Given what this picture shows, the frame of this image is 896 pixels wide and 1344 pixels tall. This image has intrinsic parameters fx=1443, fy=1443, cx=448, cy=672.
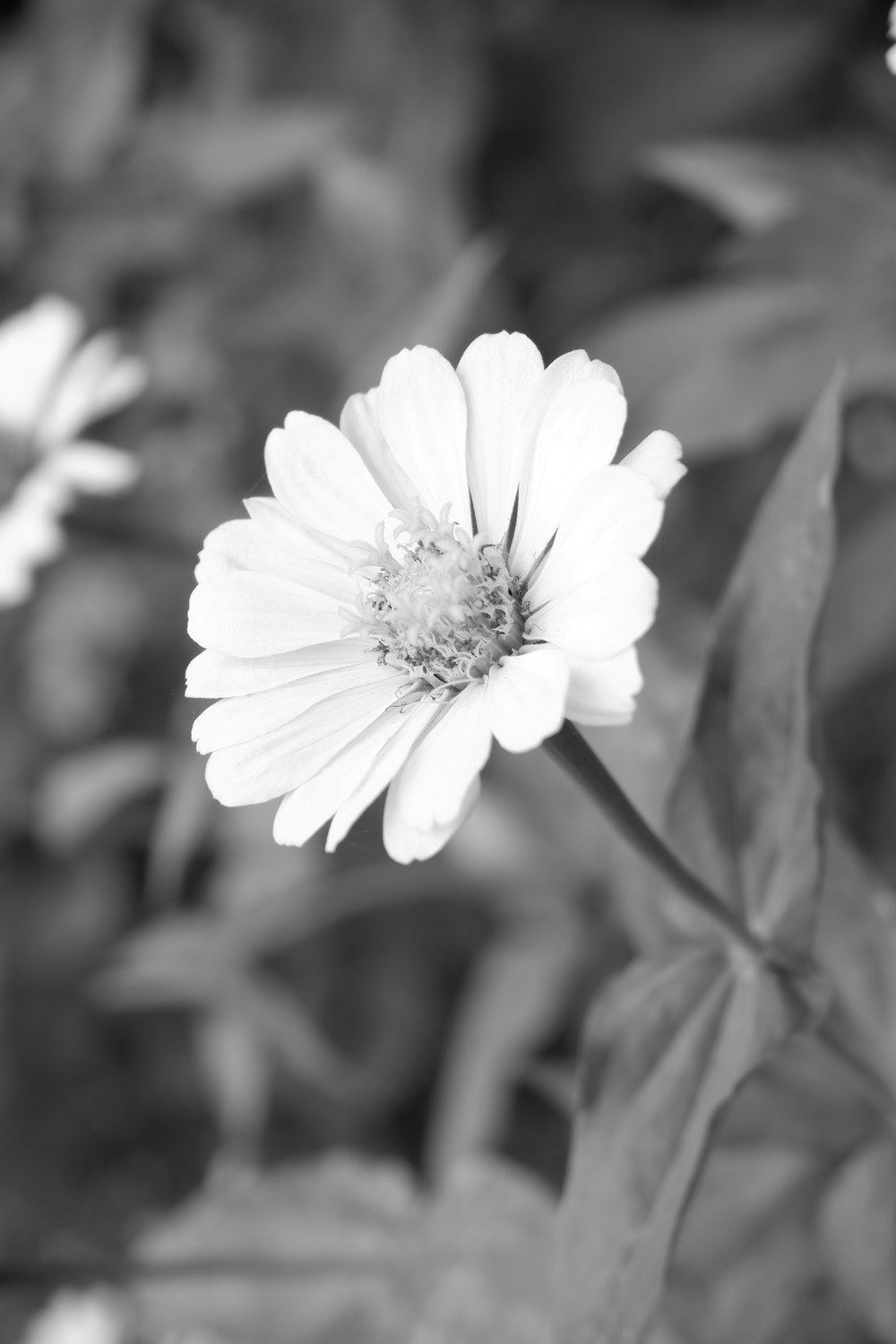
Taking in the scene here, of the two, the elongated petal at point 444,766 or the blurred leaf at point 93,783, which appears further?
the blurred leaf at point 93,783

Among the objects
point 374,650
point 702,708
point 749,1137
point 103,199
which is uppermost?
point 103,199

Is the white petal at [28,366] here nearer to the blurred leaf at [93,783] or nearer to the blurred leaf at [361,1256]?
the blurred leaf at [93,783]

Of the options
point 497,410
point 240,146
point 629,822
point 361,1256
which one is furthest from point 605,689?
point 240,146

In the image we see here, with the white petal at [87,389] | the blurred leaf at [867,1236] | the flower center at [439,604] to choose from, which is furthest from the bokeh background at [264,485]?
the flower center at [439,604]

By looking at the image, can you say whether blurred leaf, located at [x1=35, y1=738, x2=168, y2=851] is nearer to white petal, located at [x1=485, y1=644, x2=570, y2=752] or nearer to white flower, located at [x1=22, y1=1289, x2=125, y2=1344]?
white flower, located at [x1=22, y1=1289, x2=125, y2=1344]

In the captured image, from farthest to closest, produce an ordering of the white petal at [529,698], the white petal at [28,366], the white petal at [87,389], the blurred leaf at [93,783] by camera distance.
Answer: the blurred leaf at [93,783] < the white petal at [28,366] < the white petal at [87,389] < the white petal at [529,698]

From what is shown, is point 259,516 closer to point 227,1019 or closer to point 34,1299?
point 227,1019

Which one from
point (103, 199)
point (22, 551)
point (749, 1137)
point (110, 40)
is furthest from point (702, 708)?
point (110, 40)
